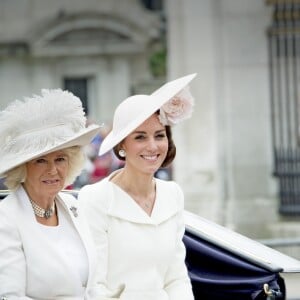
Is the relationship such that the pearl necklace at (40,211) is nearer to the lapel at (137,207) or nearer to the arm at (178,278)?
the lapel at (137,207)

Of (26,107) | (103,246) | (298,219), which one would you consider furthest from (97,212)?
(298,219)

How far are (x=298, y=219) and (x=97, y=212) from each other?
7860mm


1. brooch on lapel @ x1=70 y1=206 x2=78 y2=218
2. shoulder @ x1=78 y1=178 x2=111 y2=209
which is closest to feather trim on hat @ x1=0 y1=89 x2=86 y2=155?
brooch on lapel @ x1=70 y1=206 x2=78 y2=218

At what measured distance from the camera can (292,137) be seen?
13.3 m

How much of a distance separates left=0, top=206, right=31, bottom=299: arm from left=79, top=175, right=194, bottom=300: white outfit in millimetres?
750

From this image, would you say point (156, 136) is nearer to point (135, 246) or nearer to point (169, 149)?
point (169, 149)

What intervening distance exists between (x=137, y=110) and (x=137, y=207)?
0.43 m

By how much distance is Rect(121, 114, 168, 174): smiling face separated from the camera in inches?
214

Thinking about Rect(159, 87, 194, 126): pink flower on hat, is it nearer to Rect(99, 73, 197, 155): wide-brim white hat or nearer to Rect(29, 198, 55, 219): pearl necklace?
Rect(99, 73, 197, 155): wide-brim white hat

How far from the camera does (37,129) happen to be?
15.6 feet

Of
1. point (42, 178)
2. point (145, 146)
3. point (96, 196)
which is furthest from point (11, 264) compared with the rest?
point (145, 146)

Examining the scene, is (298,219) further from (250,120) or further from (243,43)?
(243,43)

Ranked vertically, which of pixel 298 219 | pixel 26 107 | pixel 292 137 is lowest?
pixel 298 219

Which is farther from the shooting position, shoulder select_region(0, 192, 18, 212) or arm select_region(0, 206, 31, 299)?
shoulder select_region(0, 192, 18, 212)
